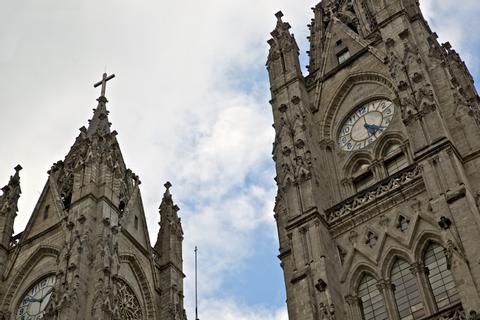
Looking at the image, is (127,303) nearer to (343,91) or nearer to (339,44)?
(343,91)

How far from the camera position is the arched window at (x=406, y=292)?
71.5 feet

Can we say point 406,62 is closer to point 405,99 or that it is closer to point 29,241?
point 405,99

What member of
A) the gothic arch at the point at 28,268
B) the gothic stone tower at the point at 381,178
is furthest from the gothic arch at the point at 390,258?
the gothic arch at the point at 28,268

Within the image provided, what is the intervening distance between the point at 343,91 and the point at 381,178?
16.9 ft

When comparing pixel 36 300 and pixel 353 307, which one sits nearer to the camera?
pixel 353 307

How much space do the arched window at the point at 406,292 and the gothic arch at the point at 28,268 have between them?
17.4 meters

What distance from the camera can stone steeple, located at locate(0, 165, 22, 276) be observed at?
123 feet

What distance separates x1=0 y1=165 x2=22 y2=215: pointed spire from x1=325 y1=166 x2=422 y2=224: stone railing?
20486 millimetres

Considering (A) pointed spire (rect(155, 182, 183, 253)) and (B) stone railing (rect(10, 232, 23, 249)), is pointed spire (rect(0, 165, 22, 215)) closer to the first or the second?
(B) stone railing (rect(10, 232, 23, 249))

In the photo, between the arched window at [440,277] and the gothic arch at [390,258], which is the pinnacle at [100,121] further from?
the arched window at [440,277]

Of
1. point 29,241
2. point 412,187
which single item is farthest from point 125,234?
point 412,187

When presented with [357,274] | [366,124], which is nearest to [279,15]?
[366,124]

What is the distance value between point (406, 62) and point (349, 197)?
16.8 ft

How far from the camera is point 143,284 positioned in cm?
3684
